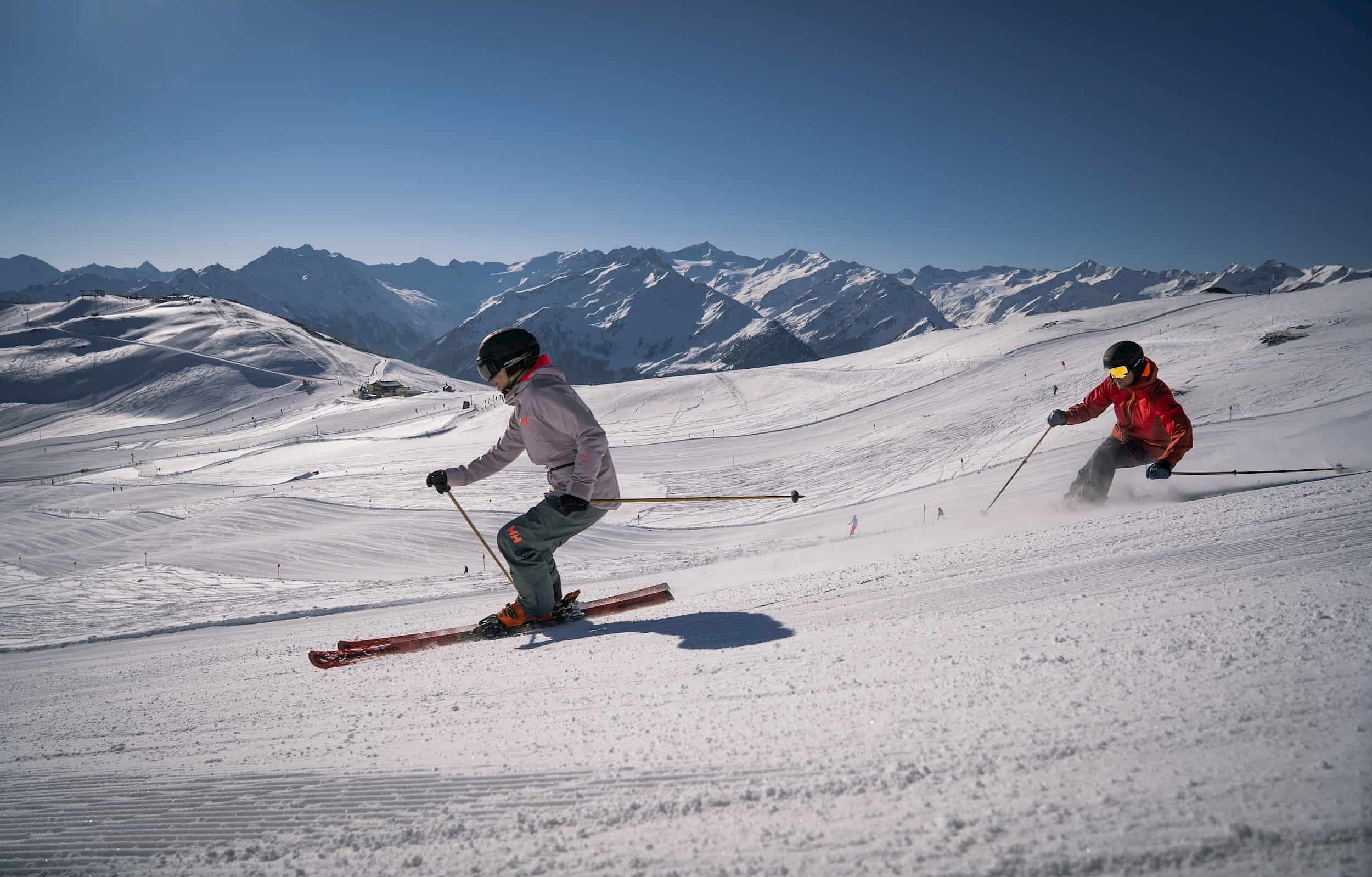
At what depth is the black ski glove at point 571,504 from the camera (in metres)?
4.62

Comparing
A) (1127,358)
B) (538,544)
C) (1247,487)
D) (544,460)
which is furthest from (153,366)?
(1247,487)

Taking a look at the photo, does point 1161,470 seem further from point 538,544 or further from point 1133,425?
point 538,544

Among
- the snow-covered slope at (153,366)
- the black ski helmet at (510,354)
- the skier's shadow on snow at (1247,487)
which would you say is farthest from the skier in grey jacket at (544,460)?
the snow-covered slope at (153,366)

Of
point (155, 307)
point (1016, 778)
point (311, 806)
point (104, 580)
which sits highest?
point (155, 307)

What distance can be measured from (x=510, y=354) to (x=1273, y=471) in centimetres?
792

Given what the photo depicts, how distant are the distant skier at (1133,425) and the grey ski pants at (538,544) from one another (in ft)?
18.9

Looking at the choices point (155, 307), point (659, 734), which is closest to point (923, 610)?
point (659, 734)

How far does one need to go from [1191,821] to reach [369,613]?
864 cm

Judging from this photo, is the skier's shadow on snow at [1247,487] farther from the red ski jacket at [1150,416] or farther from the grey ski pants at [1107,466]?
the grey ski pants at [1107,466]

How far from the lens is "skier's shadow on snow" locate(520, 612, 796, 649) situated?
3.60 m

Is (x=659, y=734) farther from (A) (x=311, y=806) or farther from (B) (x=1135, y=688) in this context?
(B) (x=1135, y=688)

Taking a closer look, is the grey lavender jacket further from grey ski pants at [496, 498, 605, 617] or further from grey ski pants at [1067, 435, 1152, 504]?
grey ski pants at [1067, 435, 1152, 504]

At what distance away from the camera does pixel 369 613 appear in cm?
812

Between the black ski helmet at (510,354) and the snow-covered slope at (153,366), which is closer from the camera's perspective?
the black ski helmet at (510,354)
